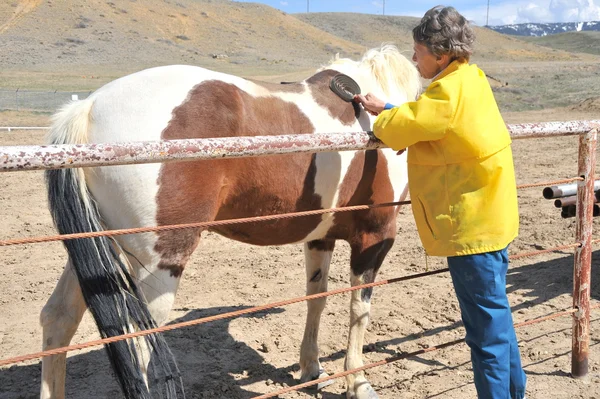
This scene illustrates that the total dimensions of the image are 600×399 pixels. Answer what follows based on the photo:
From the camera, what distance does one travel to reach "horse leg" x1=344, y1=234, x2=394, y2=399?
3.39m

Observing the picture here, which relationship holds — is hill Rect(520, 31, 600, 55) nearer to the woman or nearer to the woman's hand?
the woman's hand

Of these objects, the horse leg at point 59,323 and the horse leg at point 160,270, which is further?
the horse leg at point 59,323

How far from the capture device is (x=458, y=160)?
2.16 m

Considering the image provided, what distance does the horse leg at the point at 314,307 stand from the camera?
3.64m

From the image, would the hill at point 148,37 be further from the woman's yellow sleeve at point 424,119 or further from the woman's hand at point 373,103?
the woman's yellow sleeve at point 424,119

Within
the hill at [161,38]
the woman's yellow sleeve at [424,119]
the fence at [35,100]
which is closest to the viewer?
the woman's yellow sleeve at [424,119]

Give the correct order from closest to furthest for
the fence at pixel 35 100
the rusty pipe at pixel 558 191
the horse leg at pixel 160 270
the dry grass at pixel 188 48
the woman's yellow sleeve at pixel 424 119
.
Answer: the woman's yellow sleeve at pixel 424 119, the horse leg at pixel 160 270, the rusty pipe at pixel 558 191, the fence at pixel 35 100, the dry grass at pixel 188 48

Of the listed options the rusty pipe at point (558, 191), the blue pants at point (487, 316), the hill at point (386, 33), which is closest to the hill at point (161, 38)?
the hill at point (386, 33)

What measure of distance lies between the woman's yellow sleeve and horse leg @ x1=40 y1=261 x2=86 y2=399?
168 cm

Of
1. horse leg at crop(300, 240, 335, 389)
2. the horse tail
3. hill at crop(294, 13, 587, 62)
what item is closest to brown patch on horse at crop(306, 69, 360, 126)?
horse leg at crop(300, 240, 335, 389)

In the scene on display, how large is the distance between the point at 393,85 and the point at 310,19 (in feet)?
312

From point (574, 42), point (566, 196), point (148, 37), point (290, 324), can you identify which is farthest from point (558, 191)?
point (574, 42)

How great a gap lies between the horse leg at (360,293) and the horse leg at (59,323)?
1520 millimetres

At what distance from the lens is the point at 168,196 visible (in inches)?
98.8
